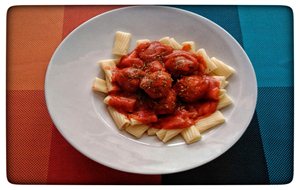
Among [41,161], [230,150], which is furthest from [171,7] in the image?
[41,161]

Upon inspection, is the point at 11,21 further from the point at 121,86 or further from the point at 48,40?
the point at 121,86

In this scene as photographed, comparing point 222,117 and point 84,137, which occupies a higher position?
point 222,117

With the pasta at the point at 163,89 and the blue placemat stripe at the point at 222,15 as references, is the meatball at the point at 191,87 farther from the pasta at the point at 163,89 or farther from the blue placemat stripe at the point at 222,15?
the blue placemat stripe at the point at 222,15

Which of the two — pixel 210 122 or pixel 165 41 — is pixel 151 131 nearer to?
pixel 210 122

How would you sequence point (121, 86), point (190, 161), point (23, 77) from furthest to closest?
point (23, 77)
point (121, 86)
point (190, 161)

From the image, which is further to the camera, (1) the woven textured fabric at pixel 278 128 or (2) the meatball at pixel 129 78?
(1) the woven textured fabric at pixel 278 128

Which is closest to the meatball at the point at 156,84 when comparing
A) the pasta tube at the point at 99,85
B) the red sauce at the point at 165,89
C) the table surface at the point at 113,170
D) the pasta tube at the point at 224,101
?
the red sauce at the point at 165,89

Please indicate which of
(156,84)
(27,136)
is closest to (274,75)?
(156,84)

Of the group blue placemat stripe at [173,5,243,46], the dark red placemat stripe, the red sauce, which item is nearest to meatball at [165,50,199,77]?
the red sauce
